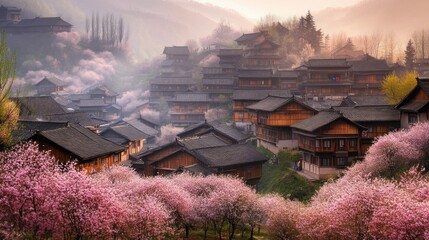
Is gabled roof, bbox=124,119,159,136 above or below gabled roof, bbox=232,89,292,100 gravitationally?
below

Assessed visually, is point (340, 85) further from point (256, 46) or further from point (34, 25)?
point (34, 25)

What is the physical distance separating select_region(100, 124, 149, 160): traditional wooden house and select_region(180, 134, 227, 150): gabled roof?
48.6 ft

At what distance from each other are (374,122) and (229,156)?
16.8 m

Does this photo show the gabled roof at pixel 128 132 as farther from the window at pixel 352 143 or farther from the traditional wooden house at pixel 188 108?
the window at pixel 352 143

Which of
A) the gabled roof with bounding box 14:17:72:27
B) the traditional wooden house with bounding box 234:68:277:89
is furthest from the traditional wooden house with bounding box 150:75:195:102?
the gabled roof with bounding box 14:17:72:27

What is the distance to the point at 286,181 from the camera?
49.4m

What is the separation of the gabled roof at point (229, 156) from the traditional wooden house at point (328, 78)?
2866cm

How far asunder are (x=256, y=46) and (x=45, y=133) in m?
68.6

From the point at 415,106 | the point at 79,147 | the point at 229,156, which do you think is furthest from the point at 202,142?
the point at 415,106

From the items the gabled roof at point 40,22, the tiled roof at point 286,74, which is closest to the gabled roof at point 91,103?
the tiled roof at point 286,74

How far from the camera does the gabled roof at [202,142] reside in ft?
175

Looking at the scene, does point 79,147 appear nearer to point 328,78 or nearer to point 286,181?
point 286,181

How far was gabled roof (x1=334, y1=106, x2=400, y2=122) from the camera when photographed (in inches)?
1994

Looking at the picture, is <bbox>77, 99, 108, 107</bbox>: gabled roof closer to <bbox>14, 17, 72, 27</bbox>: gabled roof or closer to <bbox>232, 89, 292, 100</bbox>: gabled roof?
<bbox>232, 89, 292, 100</bbox>: gabled roof
